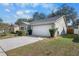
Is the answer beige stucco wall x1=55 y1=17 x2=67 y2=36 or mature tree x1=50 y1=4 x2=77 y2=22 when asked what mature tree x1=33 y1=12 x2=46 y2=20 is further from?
beige stucco wall x1=55 y1=17 x2=67 y2=36

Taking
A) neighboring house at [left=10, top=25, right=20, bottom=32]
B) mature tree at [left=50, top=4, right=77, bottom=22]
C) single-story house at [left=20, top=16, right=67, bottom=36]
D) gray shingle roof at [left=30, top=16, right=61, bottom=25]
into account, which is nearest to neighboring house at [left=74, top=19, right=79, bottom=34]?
mature tree at [left=50, top=4, right=77, bottom=22]

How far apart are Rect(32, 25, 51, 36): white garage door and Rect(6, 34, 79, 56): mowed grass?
282 millimetres

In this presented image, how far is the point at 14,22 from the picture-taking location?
6.57m

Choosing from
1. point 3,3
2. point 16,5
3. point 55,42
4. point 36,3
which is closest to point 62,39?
point 55,42

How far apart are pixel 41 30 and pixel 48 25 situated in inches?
13.8

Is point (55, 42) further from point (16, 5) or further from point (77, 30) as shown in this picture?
point (16, 5)

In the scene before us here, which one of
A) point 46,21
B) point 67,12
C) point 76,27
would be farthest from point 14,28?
point 76,27

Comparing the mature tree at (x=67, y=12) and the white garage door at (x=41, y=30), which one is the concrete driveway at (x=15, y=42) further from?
the mature tree at (x=67, y=12)

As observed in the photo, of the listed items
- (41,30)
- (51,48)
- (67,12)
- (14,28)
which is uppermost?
(67,12)

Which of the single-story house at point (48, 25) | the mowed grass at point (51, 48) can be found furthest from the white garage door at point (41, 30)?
the mowed grass at point (51, 48)

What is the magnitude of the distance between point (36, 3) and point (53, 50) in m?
1.74

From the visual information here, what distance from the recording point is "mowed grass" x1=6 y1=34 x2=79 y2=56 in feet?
20.7

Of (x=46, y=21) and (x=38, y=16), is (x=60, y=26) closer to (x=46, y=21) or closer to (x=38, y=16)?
(x=46, y=21)

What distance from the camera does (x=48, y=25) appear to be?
22.0 feet
